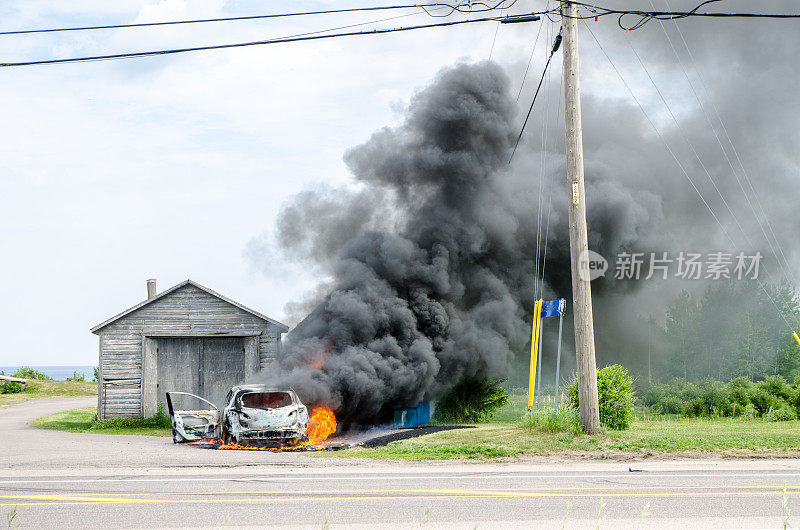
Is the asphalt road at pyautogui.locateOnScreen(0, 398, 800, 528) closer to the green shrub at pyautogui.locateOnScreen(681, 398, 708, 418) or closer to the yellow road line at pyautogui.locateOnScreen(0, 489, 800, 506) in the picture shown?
the yellow road line at pyautogui.locateOnScreen(0, 489, 800, 506)

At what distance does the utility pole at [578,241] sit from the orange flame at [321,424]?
6564mm

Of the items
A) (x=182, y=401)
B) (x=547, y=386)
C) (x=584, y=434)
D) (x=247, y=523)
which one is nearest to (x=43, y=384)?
(x=182, y=401)

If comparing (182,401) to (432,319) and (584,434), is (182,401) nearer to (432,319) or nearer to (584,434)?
(432,319)

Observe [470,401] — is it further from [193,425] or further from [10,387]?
[10,387]

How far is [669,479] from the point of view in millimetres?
9961

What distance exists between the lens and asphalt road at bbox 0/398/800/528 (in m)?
7.02

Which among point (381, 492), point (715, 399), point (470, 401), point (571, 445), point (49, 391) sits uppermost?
point (381, 492)

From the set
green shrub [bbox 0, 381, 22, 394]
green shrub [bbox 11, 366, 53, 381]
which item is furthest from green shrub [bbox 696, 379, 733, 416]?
green shrub [bbox 11, 366, 53, 381]

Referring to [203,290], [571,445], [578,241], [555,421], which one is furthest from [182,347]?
[578,241]

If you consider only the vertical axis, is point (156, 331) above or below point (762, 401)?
above

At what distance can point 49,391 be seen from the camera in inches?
1672

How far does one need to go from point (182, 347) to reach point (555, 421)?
42.4 feet

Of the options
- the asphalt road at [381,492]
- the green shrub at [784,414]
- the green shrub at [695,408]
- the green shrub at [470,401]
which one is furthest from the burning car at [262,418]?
the green shrub at [695,408]

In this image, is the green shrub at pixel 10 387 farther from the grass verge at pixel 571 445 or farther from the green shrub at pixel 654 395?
the green shrub at pixel 654 395
